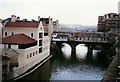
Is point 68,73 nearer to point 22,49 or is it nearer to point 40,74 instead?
point 40,74

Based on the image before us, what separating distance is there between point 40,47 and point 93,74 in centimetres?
1272

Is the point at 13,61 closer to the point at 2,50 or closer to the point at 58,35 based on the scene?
the point at 2,50

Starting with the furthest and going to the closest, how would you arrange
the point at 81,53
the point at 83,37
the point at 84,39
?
the point at 83,37
the point at 84,39
the point at 81,53

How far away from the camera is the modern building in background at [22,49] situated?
2974 cm

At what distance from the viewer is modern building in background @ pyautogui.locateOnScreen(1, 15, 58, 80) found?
2974cm

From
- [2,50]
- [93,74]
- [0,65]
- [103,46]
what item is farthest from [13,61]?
A: [103,46]

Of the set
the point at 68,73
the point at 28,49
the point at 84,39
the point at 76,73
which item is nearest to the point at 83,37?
the point at 84,39

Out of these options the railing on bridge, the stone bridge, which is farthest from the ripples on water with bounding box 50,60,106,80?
the railing on bridge

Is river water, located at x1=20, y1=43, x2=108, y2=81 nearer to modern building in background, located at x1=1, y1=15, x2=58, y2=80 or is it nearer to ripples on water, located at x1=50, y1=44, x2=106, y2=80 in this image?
ripples on water, located at x1=50, y1=44, x2=106, y2=80

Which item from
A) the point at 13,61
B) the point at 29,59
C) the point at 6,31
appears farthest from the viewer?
the point at 6,31

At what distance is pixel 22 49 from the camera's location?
32.8m

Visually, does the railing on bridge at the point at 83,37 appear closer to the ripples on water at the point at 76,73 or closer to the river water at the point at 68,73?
the river water at the point at 68,73

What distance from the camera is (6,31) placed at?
43094mm

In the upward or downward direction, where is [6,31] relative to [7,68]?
upward
